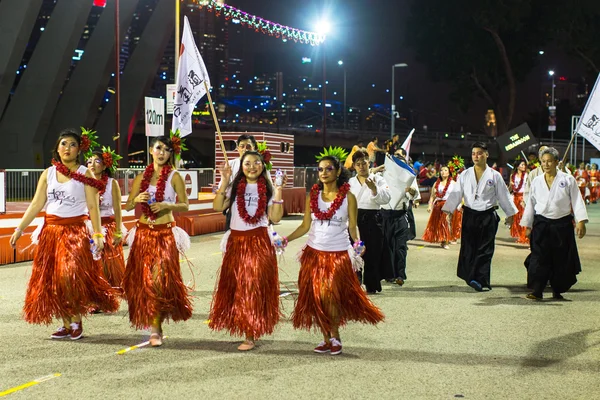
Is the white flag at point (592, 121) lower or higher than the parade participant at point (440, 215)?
higher

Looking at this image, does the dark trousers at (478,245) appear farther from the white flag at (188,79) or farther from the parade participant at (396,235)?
the white flag at (188,79)

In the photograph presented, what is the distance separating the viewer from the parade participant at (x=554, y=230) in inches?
369

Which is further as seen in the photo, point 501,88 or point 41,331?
point 501,88

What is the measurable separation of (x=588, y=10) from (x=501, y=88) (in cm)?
841

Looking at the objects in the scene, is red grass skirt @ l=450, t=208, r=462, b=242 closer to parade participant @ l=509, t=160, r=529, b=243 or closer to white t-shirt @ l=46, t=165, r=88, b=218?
parade participant @ l=509, t=160, r=529, b=243

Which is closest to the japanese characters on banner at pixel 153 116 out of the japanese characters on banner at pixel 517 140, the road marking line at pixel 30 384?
the japanese characters on banner at pixel 517 140

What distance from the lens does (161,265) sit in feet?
22.2

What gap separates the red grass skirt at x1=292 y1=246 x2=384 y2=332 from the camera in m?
6.55

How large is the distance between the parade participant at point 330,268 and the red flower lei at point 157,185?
125cm

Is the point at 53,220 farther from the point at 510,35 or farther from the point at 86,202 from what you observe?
the point at 510,35

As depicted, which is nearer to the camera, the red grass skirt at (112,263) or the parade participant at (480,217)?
the red grass skirt at (112,263)

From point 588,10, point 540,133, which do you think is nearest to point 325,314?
point 588,10

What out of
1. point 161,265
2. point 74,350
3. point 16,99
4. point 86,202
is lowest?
point 74,350

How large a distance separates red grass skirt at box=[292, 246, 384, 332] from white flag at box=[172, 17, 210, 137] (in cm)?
401
